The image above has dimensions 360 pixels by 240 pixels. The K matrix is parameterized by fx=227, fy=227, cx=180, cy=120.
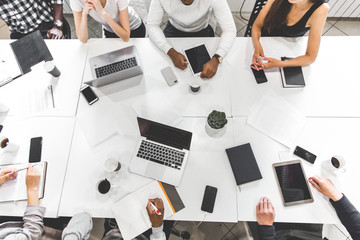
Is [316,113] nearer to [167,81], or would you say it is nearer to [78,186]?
[167,81]

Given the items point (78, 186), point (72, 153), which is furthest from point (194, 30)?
point (78, 186)

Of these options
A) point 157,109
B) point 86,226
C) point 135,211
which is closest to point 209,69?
point 157,109

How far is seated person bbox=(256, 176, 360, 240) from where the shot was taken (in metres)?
1.32

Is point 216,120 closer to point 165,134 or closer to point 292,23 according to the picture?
point 165,134

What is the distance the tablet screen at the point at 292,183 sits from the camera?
1.39m

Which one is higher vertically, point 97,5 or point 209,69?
point 97,5

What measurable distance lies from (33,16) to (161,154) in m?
1.82

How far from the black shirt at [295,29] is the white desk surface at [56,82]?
1.58m

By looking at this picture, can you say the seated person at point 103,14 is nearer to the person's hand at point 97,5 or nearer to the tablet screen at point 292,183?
the person's hand at point 97,5

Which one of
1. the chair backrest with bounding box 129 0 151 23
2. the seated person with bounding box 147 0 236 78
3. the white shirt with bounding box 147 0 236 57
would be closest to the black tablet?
the seated person with bounding box 147 0 236 78

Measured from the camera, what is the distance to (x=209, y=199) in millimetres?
1382

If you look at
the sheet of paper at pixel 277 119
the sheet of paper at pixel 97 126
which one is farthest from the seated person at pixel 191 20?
the sheet of paper at pixel 97 126

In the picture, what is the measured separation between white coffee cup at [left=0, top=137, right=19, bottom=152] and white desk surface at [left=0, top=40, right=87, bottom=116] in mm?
219

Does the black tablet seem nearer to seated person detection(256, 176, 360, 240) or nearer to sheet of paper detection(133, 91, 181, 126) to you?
seated person detection(256, 176, 360, 240)
